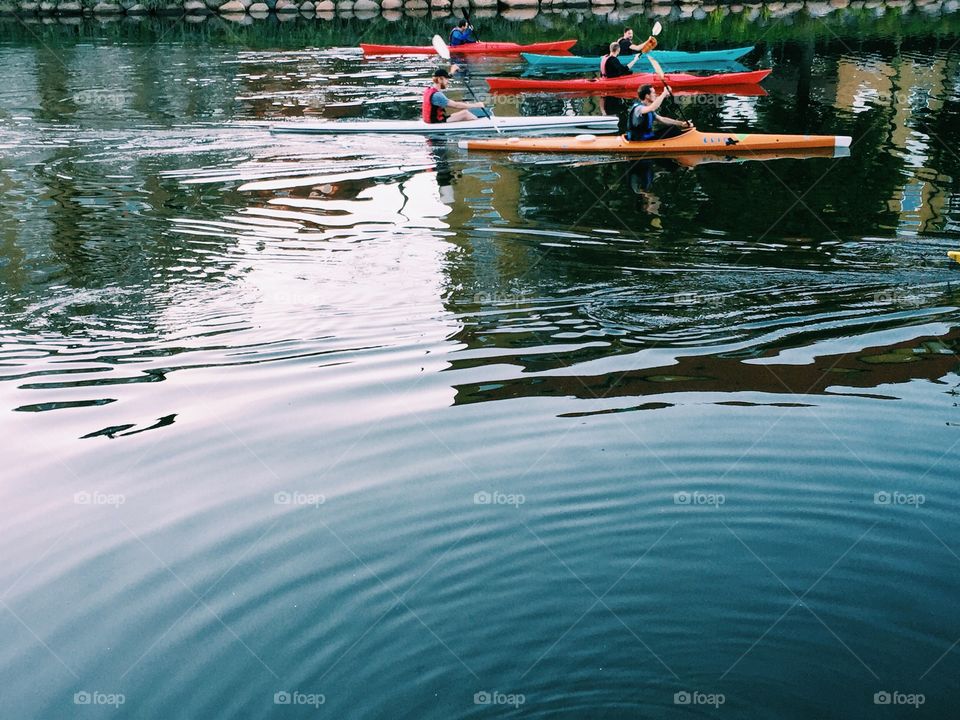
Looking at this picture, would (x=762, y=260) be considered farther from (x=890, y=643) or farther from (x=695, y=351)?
(x=890, y=643)

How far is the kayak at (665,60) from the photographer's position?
24.5 meters

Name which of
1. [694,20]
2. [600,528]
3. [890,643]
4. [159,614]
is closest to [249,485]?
[159,614]

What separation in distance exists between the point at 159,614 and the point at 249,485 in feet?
4.34

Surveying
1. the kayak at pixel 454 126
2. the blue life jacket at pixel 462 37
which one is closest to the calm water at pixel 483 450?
the kayak at pixel 454 126

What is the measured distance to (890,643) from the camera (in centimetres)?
464

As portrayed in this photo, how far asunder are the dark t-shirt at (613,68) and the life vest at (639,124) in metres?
6.97
